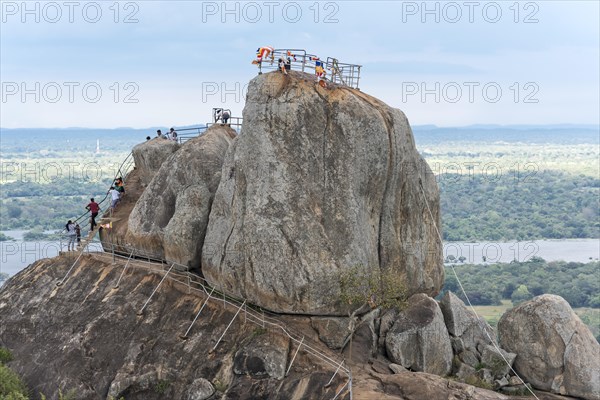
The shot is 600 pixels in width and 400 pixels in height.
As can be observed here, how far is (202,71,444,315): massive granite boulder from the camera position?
149 ft

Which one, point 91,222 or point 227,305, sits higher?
point 91,222

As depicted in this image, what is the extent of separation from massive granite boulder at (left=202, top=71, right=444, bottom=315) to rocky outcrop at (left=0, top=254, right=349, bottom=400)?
2459 mm

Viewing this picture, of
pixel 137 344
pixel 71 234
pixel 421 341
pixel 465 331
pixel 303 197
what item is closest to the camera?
pixel 303 197

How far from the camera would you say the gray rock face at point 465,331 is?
49.1m

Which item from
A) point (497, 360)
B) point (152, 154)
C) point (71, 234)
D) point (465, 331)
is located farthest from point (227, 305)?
point (71, 234)

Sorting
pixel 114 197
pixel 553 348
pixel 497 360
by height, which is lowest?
pixel 497 360

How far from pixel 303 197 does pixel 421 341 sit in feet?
31.0

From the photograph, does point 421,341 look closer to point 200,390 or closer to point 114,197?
point 200,390

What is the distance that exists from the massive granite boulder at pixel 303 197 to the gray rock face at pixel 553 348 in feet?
22.4

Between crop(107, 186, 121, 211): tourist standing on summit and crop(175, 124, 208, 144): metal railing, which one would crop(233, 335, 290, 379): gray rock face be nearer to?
crop(175, 124, 208, 144): metal railing

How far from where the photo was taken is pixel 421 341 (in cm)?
4691

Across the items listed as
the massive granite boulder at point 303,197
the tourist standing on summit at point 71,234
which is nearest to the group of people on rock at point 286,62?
the massive granite boulder at point 303,197

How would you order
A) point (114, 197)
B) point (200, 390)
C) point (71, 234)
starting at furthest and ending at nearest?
point (114, 197)
point (71, 234)
point (200, 390)

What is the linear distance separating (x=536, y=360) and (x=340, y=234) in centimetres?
1237
